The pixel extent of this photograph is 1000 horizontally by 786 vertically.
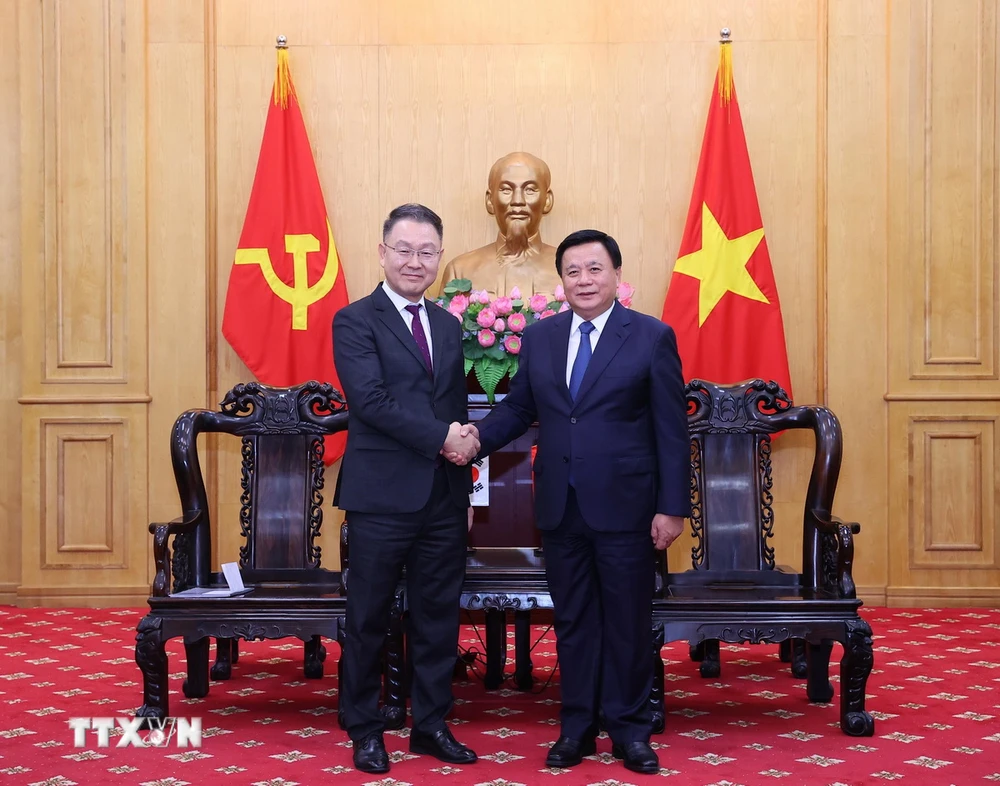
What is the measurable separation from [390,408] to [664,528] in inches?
32.7

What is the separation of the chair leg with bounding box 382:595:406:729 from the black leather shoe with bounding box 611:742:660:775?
2.61 feet

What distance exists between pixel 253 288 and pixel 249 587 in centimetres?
234

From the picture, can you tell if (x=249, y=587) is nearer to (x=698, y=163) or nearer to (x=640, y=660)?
(x=640, y=660)

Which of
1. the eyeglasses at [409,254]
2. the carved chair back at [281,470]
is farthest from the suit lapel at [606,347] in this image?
the carved chair back at [281,470]

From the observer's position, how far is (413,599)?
10.8 feet

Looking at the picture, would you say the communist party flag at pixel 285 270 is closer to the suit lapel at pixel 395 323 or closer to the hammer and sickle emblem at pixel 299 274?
the hammer and sickle emblem at pixel 299 274

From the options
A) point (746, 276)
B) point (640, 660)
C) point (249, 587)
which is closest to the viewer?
point (640, 660)

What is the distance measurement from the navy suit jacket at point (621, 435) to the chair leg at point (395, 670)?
0.65 m

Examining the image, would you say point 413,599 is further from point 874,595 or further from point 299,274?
point 874,595

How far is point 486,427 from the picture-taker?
3416 millimetres

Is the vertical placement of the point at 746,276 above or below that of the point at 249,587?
above

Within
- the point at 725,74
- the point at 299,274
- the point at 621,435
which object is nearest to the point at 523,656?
the point at 621,435

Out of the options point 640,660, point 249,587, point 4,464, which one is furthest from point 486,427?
point 4,464

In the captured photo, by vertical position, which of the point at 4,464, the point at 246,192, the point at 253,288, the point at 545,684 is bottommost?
the point at 545,684
